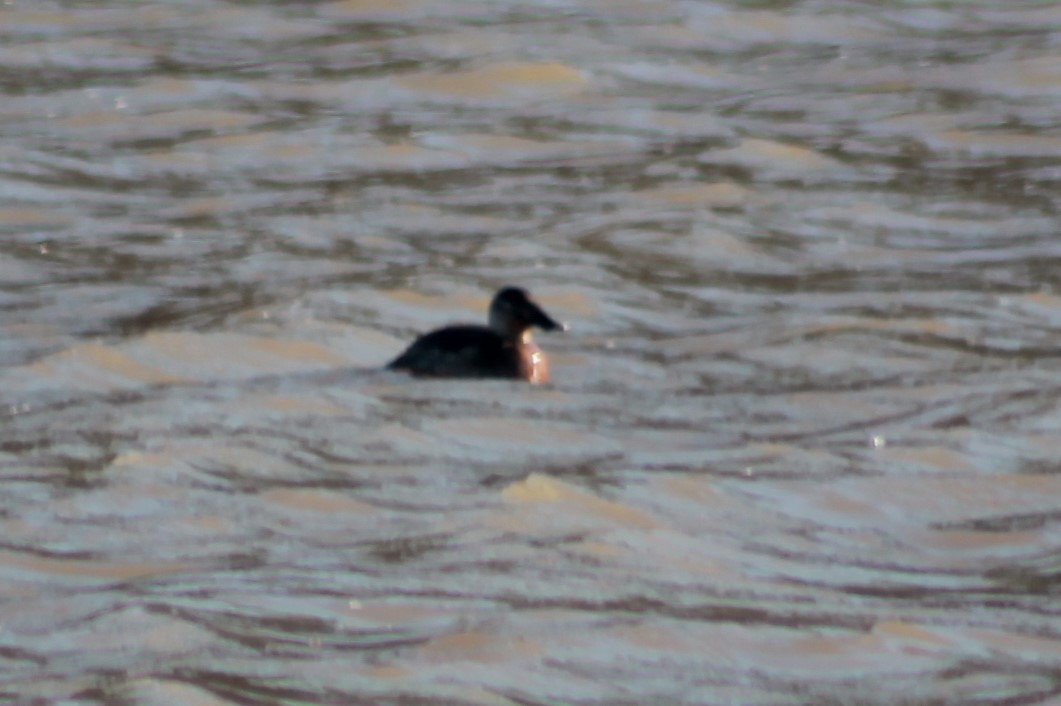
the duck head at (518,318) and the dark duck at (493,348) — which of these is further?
the duck head at (518,318)

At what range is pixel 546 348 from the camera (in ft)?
34.9

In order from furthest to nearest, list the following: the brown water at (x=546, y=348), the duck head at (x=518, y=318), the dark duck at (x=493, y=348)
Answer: the duck head at (x=518, y=318), the dark duck at (x=493, y=348), the brown water at (x=546, y=348)

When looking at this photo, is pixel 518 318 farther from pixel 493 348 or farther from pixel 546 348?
pixel 546 348

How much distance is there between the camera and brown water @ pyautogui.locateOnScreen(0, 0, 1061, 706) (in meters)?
6.71

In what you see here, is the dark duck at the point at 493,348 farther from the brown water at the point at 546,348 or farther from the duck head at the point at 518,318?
the brown water at the point at 546,348

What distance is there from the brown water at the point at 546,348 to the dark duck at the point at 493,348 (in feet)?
0.35

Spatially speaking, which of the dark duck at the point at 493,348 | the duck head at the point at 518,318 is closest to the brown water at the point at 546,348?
the dark duck at the point at 493,348

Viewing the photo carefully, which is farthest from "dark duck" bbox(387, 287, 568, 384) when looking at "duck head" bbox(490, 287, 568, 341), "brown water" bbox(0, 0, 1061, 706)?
"brown water" bbox(0, 0, 1061, 706)

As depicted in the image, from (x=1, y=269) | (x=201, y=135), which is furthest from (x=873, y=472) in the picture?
(x=201, y=135)

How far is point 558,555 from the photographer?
24.6 ft

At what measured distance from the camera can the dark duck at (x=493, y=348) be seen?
9.73 metres

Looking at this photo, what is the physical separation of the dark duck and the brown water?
11 centimetres

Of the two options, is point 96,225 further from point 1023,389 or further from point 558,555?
point 558,555

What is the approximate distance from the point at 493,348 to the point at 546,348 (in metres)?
0.79
